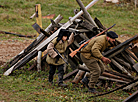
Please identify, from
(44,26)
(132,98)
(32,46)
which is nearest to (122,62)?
(32,46)

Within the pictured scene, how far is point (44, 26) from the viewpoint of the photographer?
1817 centimetres

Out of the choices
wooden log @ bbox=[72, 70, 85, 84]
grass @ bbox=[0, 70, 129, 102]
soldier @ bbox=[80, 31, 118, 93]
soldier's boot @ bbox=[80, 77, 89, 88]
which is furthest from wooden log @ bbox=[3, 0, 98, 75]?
soldier's boot @ bbox=[80, 77, 89, 88]

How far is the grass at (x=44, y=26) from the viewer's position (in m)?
5.92

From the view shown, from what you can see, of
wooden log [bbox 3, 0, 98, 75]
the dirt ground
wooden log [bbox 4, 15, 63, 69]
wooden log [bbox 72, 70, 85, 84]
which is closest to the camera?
wooden log [bbox 72, 70, 85, 84]

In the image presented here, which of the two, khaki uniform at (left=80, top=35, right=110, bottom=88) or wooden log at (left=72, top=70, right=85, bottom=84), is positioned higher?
khaki uniform at (left=80, top=35, right=110, bottom=88)

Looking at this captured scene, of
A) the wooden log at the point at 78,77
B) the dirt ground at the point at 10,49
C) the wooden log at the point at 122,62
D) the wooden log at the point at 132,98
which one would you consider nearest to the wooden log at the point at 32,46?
the dirt ground at the point at 10,49

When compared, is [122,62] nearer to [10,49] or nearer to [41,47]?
[41,47]

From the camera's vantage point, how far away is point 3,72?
27.0 feet

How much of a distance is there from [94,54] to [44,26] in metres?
12.8

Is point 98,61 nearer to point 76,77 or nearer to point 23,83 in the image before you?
point 76,77

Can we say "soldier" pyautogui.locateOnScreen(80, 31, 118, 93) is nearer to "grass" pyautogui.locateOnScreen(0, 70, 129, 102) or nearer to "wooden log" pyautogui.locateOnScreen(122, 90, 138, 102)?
"grass" pyautogui.locateOnScreen(0, 70, 129, 102)

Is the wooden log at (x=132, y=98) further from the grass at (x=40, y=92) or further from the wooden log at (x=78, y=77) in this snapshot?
the wooden log at (x=78, y=77)

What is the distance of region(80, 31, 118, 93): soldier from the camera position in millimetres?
5836

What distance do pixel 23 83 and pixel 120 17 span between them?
16540mm
